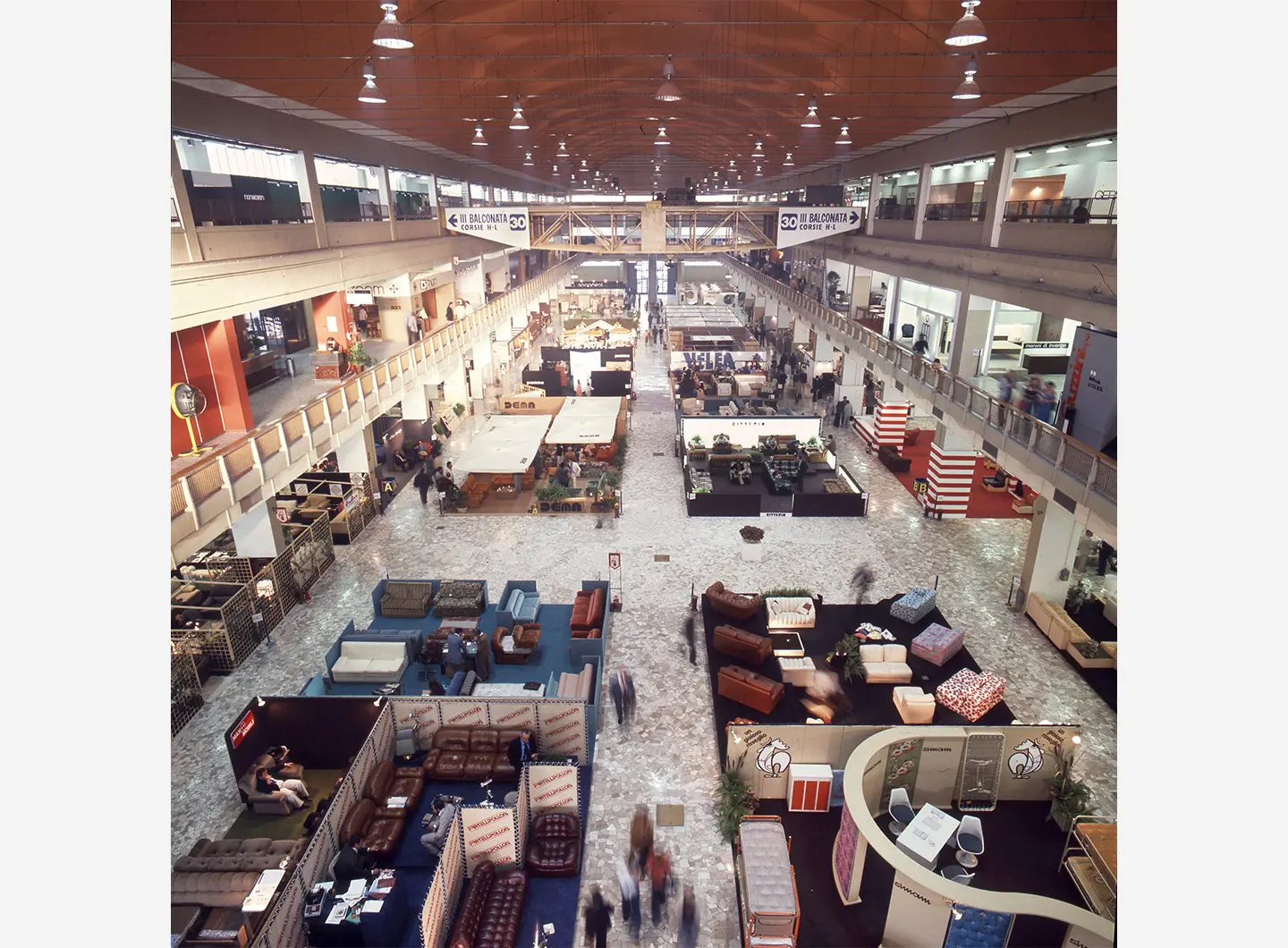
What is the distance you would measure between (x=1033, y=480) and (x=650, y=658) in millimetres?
7686

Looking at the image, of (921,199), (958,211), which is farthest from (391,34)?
(921,199)

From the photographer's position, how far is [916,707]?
1079 cm

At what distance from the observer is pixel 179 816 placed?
9.52 metres

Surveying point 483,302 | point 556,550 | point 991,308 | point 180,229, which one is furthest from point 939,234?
point 483,302

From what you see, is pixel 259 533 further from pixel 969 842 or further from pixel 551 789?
pixel 969 842

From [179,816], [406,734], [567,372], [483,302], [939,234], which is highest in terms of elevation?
[939,234]

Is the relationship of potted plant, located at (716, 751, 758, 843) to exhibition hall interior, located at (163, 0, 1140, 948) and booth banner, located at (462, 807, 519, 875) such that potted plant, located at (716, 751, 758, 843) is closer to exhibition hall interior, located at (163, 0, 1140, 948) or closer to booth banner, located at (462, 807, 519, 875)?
exhibition hall interior, located at (163, 0, 1140, 948)

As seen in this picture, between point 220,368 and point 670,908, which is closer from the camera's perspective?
A: point 670,908

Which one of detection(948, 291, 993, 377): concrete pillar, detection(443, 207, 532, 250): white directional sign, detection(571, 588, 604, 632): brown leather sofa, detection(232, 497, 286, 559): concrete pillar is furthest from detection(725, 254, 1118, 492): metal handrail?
detection(232, 497, 286, 559): concrete pillar

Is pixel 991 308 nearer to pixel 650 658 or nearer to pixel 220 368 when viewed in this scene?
pixel 650 658

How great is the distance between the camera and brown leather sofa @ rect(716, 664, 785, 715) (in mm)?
11070

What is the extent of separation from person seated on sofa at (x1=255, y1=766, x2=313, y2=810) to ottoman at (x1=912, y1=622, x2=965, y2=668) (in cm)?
1049

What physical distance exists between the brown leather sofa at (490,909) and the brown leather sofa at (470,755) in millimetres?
1561

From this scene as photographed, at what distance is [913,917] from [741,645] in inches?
207
